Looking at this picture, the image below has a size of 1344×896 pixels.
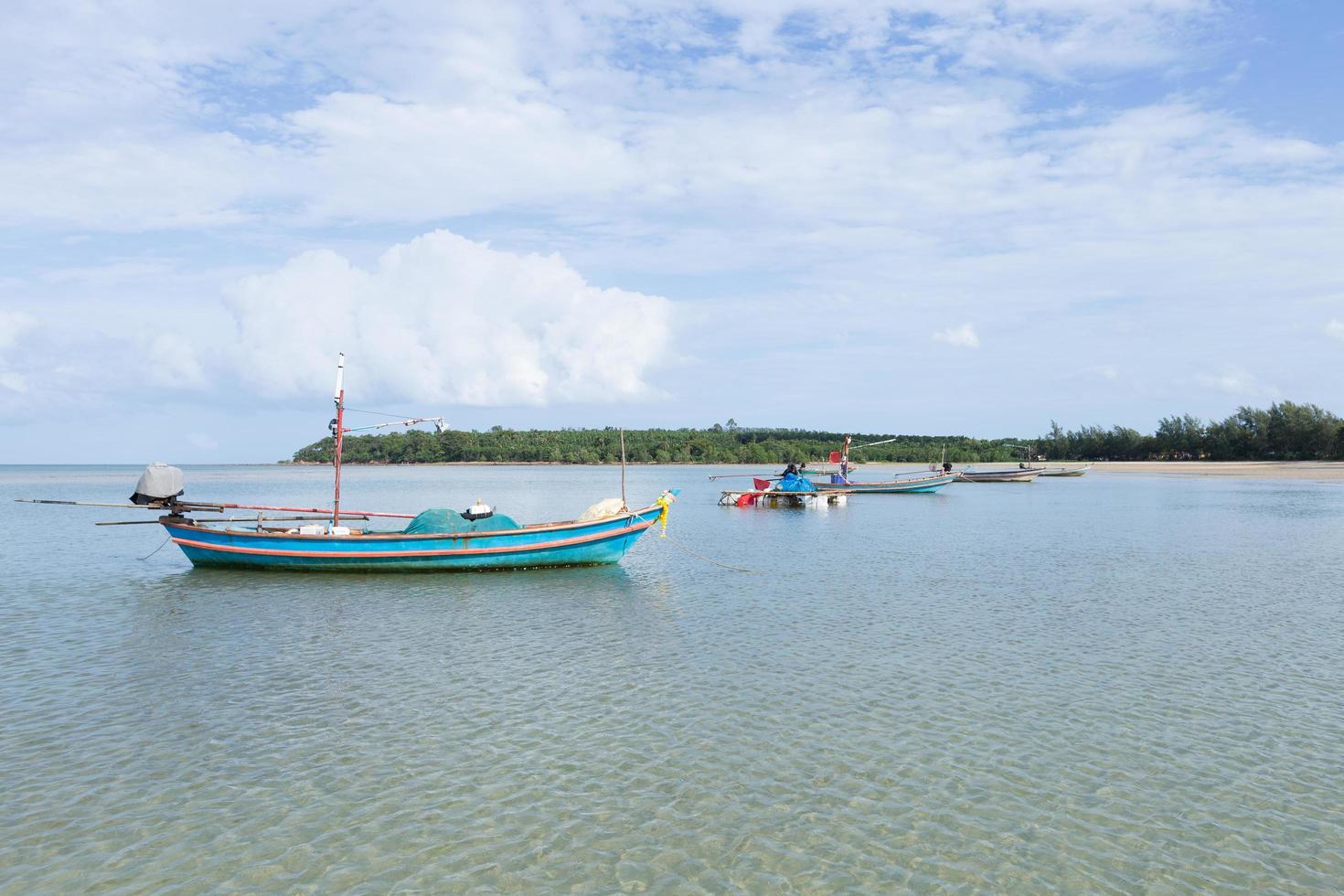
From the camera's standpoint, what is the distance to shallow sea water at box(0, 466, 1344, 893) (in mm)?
8680

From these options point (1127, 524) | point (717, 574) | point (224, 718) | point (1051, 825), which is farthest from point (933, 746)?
point (1127, 524)

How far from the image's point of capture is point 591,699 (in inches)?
549

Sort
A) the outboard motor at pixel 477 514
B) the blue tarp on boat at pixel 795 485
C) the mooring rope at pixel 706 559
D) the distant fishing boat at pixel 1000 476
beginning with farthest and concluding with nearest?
the distant fishing boat at pixel 1000 476 → the blue tarp on boat at pixel 795 485 → the mooring rope at pixel 706 559 → the outboard motor at pixel 477 514

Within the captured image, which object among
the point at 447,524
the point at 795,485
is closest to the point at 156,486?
the point at 447,524

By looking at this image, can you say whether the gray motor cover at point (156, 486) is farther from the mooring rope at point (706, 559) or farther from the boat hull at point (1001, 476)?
the boat hull at point (1001, 476)

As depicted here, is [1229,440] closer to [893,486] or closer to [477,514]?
[893,486]

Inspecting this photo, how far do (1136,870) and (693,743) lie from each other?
5354 millimetres

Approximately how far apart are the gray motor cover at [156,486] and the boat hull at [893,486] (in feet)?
163

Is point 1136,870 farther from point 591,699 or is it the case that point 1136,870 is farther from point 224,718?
point 224,718

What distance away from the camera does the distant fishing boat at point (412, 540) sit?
27.3 m

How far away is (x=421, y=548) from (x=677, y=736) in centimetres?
1694

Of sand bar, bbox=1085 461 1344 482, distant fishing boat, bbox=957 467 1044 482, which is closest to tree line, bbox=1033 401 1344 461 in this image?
sand bar, bbox=1085 461 1344 482

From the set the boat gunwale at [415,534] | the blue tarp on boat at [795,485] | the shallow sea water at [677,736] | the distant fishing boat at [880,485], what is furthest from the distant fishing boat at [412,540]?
the distant fishing boat at [880,485]

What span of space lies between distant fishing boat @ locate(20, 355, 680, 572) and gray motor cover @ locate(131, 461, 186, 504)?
3cm
